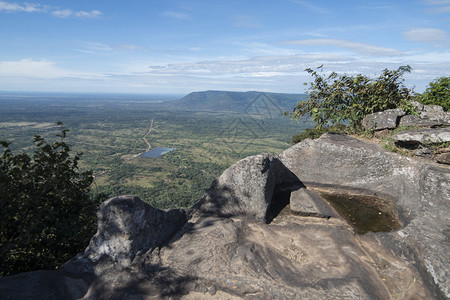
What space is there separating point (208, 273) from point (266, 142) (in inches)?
3916

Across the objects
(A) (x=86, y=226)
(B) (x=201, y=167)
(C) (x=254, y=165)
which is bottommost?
(B) (x=201, y=167)

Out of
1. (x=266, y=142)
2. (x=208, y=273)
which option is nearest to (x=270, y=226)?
(x=208, y=273)

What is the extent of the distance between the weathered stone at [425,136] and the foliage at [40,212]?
1126cm

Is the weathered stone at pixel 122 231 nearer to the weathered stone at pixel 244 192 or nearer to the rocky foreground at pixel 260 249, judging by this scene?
the rocky foreground at pixel 260 249

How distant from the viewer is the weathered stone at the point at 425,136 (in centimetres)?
784

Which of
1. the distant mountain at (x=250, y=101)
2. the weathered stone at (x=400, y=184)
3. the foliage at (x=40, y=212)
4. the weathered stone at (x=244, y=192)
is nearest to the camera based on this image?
the weathered stone at (x=400, y=184)

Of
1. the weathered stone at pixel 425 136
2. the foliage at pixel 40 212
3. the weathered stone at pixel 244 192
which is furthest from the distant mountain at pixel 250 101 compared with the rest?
the foliage at pixel 40 212

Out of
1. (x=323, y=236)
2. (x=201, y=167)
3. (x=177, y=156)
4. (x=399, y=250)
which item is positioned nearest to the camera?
(x=399, y=250)

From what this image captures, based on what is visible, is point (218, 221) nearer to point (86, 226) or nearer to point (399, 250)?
point (399, 250)

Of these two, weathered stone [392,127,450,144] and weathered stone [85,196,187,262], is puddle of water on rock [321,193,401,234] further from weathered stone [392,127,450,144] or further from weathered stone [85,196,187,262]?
weathered stone [85,196,187,262]

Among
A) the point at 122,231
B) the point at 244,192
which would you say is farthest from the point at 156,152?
the point at 122,231

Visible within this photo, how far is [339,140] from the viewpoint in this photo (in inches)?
370

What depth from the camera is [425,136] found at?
805 cm

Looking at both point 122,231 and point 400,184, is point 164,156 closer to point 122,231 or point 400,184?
point 122,231
